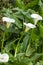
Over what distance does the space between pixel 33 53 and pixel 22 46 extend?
15 cm

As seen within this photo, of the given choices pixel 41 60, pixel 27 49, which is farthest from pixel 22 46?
pixel 41 60

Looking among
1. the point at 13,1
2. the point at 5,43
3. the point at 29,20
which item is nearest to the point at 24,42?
the point at 5,43

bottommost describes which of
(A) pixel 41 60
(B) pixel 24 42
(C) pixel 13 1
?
(A) pixel 41 60

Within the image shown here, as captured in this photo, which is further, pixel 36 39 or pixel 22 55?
pixel 36 39

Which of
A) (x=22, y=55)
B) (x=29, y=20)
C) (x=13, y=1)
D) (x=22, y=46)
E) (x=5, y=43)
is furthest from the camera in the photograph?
(x=13, y=1)

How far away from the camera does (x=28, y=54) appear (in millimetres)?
2518

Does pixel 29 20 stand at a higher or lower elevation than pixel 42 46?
higher

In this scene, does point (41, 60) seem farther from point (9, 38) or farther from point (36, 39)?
point (9, 38)

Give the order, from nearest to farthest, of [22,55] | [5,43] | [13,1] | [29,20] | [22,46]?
[22,55]
[22,46]
[5,43]
[29,20]
[13,1]

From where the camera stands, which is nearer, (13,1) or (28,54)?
(28,54)

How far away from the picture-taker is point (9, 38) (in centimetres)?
287

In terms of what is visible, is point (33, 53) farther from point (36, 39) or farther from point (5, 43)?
point (5, 43)

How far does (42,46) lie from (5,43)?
40 centimetres

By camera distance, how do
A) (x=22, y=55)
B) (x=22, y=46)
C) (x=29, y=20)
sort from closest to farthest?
(x=22, y=55)
(x=22, y=46)
(x=29, y=20)
